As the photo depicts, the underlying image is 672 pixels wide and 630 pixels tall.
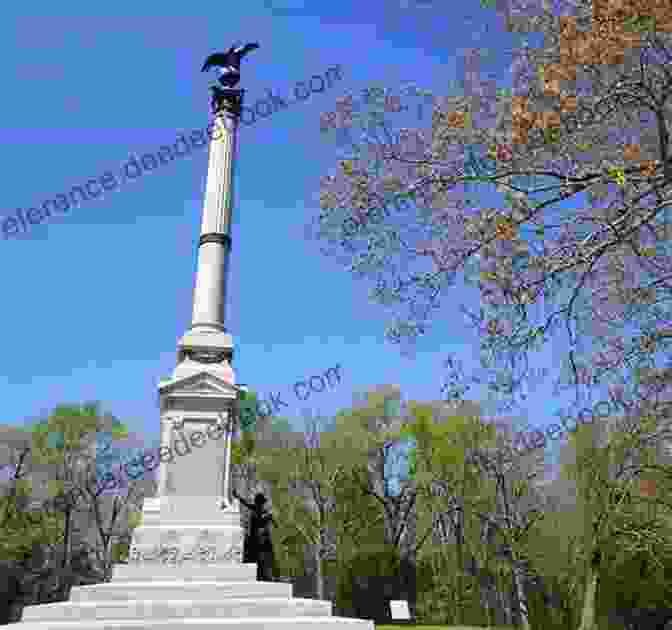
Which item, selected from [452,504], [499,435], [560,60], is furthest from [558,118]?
[452,504]

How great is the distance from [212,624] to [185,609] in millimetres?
880

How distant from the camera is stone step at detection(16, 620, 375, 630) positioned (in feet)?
24.9

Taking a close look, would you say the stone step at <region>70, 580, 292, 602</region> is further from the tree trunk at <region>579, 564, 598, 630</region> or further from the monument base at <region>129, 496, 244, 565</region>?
the tree trunk at <region>579, 564, 598, 630</region>

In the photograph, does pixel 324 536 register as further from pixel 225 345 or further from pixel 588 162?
pixel 588 162

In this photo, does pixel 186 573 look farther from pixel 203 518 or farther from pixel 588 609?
pixel 588 609

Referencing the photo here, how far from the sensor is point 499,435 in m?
27.8

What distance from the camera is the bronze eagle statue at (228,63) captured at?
17.5 meters

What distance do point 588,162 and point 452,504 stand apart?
26.2 meters

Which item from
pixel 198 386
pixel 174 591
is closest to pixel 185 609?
pixel 174 591

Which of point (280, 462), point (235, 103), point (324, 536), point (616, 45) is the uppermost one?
point (235, 103)

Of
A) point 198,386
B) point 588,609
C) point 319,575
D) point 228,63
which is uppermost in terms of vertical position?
point 228,63

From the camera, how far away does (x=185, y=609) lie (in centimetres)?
850

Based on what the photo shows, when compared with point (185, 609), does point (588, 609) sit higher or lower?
lower

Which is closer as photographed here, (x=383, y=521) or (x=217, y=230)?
(x=217, y=230)
